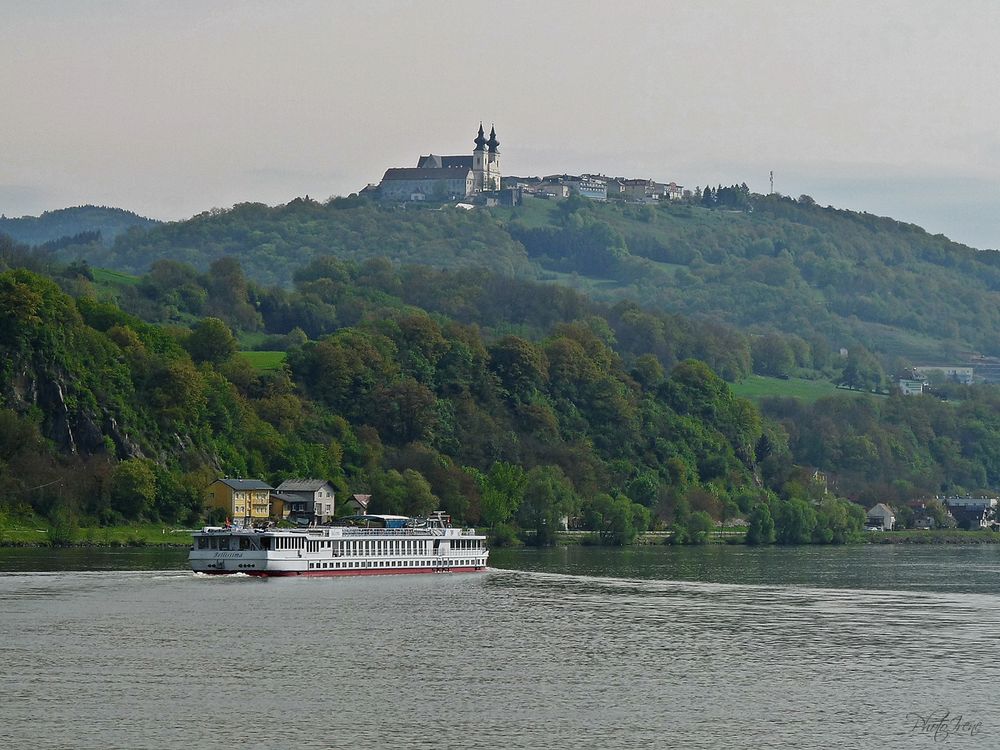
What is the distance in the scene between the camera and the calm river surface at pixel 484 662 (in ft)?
→ 167

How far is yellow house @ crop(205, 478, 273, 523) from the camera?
139 meters

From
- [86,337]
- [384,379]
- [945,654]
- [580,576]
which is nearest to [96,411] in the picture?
[86,337]

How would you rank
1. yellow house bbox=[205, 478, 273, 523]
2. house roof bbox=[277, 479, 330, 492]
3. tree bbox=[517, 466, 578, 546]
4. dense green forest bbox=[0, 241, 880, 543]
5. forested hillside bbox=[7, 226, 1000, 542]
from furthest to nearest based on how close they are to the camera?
tree bbox=[517, 466, 578, 546], house roof bbox=[277, 479, 330, 492], forested hillside bbox=[7, 226, 1000, 542], dense green forest bbox=[0, 241, 880, 543], yellow house bbox=[205, 478, 273, 523]

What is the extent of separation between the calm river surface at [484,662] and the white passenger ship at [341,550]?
93.4 inches

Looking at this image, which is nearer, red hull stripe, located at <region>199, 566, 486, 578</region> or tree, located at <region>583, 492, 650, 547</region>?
red hull stripe, located at <region>199, 566, 486, 578</region>

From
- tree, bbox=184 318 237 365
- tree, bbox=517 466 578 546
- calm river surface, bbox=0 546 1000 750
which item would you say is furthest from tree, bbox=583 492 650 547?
calm river surface, bbox=0 546 1000 750

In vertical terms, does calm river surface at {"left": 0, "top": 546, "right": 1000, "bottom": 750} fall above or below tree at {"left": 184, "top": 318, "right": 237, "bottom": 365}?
below

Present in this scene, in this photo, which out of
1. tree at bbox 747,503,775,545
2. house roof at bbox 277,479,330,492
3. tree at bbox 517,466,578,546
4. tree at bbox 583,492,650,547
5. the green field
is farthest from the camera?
the green field

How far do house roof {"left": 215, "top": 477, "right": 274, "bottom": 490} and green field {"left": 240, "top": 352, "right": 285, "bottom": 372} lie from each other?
41020mm

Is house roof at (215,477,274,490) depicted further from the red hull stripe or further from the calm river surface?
the calm river surface

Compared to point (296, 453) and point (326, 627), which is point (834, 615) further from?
point (296, 453)

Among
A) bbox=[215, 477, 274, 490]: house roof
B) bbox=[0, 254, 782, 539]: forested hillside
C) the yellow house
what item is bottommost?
the yellow house

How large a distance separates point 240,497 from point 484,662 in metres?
78.2

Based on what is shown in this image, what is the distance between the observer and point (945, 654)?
6819 cm
